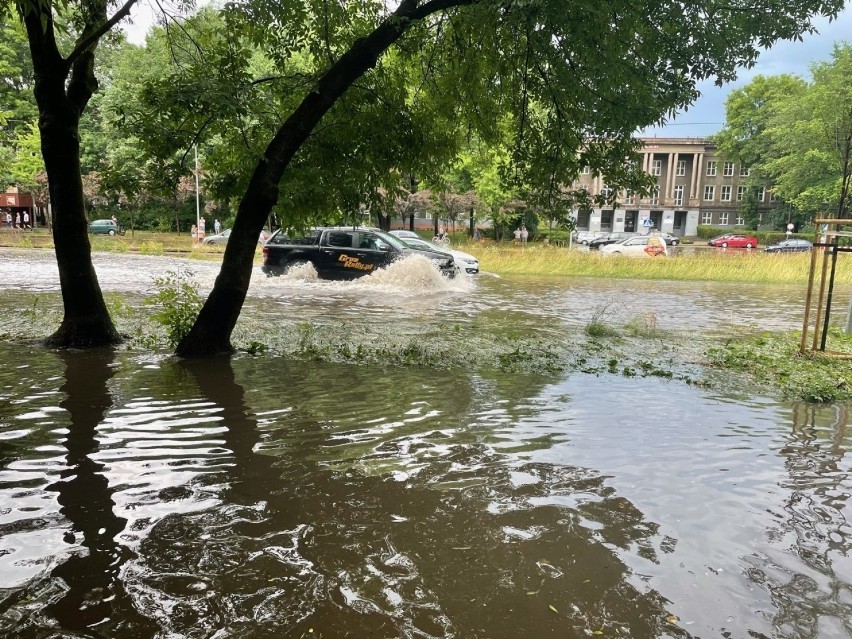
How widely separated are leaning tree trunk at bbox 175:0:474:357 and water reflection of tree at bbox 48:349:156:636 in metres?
2.46

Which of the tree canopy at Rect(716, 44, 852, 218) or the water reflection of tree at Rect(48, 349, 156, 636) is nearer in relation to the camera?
the water reflection of tree at Rect(48, 349, 156, 636)

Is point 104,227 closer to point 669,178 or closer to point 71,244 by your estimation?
point 71,244

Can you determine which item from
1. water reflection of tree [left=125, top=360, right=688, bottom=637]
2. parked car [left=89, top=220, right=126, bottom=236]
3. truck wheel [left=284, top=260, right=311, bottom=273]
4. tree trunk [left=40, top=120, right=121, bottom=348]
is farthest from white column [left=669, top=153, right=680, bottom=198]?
water reflection of tree [left=125, top=360, right=688, bottom=637]

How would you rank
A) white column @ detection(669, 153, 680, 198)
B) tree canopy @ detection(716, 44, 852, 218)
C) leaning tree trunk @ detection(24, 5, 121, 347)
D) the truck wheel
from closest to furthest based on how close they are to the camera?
leaning tree trunk @ detection(24, 5, 121, 347)
the truck wheel
tree canopy @ detection(716, 44, 852, 218)
white column @ detection(669, 153, 680, 198)

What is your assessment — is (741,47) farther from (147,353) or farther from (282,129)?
(147,353)

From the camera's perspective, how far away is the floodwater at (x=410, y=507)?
2.84 metres

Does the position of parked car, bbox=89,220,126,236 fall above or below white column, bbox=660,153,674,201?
below

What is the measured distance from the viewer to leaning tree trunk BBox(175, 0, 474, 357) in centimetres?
757

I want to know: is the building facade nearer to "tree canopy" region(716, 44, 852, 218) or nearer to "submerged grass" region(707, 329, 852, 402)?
"tree canopy" region(716, 44, 852, 218)

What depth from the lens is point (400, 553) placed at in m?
3.34

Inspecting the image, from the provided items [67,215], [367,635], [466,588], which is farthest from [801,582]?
[67,215]

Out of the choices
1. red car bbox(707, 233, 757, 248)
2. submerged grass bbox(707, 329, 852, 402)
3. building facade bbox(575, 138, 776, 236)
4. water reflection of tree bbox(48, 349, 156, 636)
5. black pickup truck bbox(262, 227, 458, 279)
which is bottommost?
water reflection of tree bbox(48, 349, 156, 636)

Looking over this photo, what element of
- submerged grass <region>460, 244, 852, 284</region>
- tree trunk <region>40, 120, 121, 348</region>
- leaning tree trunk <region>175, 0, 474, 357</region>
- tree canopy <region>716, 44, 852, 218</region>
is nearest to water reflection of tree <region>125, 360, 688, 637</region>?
leaning tree trunk <region>175, 0, 474, 357</region>

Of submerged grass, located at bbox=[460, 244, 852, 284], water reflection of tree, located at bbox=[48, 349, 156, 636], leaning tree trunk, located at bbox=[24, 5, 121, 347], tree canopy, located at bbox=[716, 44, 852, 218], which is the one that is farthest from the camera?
tree canopy, located at bbox=[716, 44, 852, 218]
